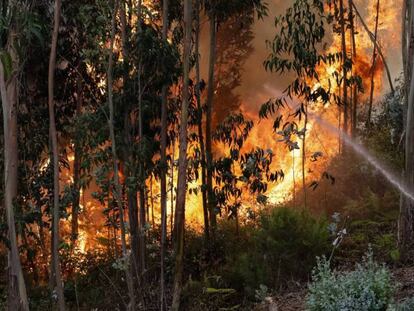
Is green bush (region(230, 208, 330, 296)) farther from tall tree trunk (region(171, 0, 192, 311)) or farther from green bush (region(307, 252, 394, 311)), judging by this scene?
green bush (region(307, 252, 394, 311))

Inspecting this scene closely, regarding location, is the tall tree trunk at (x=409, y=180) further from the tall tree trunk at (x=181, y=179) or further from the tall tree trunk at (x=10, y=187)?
the tall tree trunk at (x=10, y=187)

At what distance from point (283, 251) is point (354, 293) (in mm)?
2483

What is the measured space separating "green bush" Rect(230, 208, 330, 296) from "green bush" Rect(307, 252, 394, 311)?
2.18 m

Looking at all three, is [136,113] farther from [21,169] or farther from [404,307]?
[404,307]

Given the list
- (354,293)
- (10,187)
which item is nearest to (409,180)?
(354,293)

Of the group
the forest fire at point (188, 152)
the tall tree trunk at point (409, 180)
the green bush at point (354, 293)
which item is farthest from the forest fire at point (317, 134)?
the green bush at point (354, 293)

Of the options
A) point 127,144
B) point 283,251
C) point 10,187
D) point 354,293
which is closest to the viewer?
point 354,293

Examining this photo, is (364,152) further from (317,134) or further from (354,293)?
(354,293)

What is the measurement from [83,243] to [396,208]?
6322 mm

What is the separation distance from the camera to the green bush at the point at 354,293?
3.87 m

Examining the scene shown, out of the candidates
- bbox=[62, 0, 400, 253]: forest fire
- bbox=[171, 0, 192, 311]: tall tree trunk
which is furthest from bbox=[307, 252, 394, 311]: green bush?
bbox=[62, 0, 400, 253]: forest fire

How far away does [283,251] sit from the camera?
Answer: 6438mm

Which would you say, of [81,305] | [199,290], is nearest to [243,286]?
[199,290]

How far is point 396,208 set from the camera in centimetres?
839
